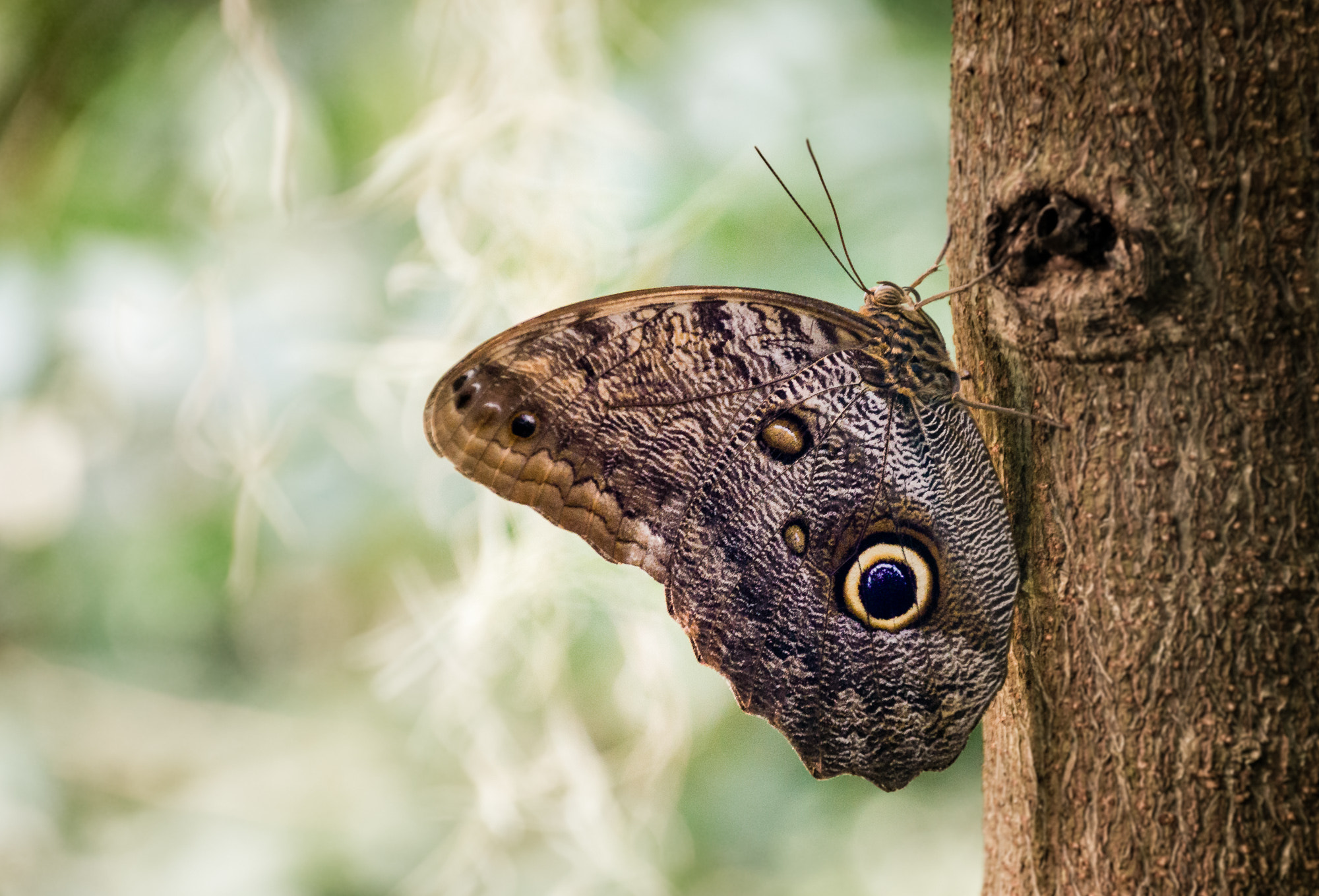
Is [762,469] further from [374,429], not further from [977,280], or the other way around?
[374,429]

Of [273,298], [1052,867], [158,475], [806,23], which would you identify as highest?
[806,23]

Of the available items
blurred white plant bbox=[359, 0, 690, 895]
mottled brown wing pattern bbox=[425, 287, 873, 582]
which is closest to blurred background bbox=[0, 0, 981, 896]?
blurred white plant bbox=[359, 0, 690, 895]

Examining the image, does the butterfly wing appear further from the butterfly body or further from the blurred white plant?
the blurred white plant

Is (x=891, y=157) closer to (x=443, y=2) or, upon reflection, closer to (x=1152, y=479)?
(x=443, y=2)

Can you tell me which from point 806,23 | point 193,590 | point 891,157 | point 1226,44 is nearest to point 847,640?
point 1226,44

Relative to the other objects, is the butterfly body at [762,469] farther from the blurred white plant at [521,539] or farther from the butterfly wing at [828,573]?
the blurred white plant at [521,539]

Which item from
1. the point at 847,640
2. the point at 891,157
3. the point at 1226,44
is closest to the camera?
the point at 1226,44
